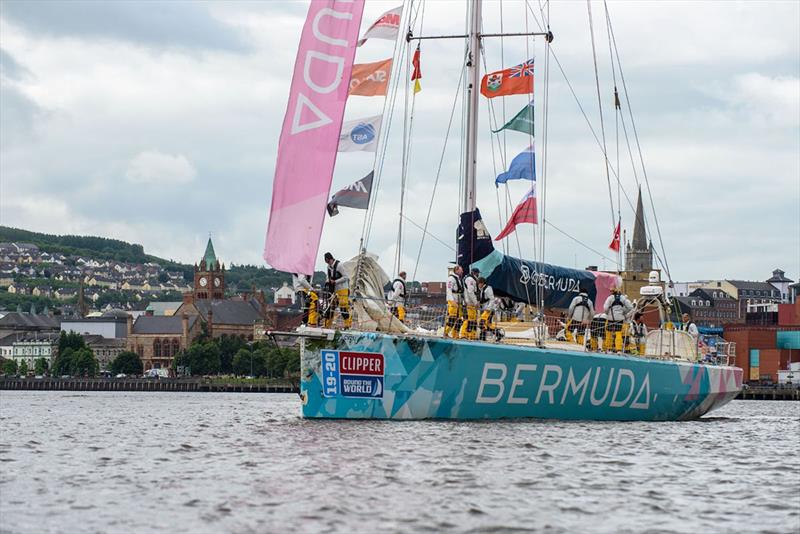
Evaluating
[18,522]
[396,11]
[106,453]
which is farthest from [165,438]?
[18,522]

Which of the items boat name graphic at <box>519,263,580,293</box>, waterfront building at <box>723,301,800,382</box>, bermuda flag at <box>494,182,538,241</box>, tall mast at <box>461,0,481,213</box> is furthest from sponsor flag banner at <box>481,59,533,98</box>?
waterfront building at <box>723,301,800,382</box>

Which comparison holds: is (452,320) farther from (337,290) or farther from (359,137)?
(359,137)

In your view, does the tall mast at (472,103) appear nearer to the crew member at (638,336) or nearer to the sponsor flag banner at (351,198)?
the sponsor flag banner at (351,198)

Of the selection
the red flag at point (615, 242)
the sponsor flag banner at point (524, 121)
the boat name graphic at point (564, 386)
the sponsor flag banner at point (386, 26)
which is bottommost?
the boat name graphic at point (564, 386)

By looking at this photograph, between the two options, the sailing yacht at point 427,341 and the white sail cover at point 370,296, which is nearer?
the sailing yacht at point 427,341

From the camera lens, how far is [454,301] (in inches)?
1013

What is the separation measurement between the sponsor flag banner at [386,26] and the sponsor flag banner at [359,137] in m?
2.75

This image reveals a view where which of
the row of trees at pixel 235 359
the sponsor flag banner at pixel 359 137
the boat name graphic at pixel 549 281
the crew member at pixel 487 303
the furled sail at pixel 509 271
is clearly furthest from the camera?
the row of trees at pixel 235 359

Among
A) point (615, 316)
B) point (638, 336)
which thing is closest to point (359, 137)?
point (615, 316)

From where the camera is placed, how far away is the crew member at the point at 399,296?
25.8 meters

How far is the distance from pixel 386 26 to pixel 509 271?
5.35 m

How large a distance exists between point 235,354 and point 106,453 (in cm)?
15408

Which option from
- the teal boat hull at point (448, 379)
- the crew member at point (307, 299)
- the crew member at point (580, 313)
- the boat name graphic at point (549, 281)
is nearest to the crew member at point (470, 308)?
the teal boat hull at point (448, 379)

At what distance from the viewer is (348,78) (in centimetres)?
2302
